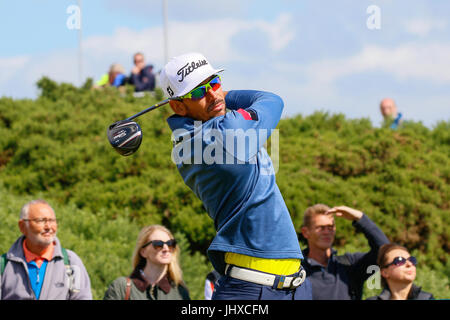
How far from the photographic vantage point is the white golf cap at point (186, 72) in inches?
130

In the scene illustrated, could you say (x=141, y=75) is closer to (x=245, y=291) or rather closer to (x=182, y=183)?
(x=182, y=183)

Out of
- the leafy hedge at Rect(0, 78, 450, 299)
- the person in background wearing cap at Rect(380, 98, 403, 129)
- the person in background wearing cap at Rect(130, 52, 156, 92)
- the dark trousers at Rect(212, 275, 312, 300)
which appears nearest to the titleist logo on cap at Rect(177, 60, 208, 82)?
the dark trousers at Rect(212, 275, 312, 300)

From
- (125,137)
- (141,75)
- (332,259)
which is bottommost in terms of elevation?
(332,259)

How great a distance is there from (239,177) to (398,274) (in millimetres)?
3065

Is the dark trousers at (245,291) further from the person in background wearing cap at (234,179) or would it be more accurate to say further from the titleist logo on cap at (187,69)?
the titleist logo on cap at (187,69)

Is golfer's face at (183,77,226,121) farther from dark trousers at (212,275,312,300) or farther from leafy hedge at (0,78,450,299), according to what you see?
leafy hedge at (0,78,450,299)

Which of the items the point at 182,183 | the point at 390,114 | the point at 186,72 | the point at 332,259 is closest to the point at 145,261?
the point at 332,259

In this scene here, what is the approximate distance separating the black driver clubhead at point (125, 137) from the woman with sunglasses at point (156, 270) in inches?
112

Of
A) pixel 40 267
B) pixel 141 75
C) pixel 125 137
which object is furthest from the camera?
pixel 141 75

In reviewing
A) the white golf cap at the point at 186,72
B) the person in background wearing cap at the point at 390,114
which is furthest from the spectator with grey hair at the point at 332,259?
the person in background wearing cap at the point at 390,114

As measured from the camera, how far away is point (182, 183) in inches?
347

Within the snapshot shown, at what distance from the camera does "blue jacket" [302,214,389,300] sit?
5.82 meters
